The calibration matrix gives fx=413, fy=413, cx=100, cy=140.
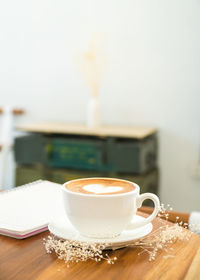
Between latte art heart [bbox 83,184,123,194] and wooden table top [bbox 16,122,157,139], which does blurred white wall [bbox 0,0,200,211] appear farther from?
latte art heart [bbox 83,184,123,194]

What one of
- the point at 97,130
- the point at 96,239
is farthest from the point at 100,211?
the point at 97,130

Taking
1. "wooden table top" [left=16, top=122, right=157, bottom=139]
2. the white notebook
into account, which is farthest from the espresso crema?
"wooden table top" [left=16, top=122, right=157, bottom=139]

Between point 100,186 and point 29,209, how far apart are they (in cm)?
19

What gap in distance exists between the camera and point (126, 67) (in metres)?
2.87

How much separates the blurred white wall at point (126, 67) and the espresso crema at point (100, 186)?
6.93ft

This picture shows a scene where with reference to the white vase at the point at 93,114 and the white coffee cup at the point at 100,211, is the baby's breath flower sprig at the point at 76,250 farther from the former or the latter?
the white vase at the point at 93,114

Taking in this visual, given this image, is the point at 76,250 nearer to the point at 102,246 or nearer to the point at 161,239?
the point at 102,246

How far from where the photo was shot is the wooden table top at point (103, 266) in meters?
0.56

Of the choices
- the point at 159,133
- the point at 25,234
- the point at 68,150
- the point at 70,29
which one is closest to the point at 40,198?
the point at 25,234

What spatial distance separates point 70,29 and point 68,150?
3.11ft

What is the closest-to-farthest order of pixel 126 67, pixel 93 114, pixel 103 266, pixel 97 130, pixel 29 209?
pixel 103 266 → pixel 29 209 → pixel 97 130 → pixel 93 114 → pixel 126 67

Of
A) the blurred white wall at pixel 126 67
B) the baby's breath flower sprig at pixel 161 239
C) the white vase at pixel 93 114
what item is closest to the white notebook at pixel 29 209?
the baby's breath flower sprig at pixel 161 239

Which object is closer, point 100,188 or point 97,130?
point 100,188

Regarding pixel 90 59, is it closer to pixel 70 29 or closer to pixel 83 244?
pixel 70 29
